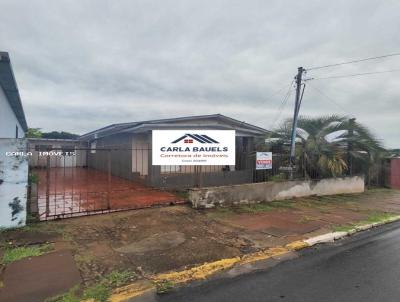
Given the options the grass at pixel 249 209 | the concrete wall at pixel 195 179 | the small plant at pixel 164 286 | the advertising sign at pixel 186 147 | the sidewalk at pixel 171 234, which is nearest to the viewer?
the small plant at pixel 164 286

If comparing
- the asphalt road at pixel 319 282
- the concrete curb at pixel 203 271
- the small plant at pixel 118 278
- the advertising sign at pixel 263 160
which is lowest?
the asphalt road at pixel 319 282

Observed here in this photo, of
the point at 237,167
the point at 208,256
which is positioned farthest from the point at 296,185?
the point at 208,256

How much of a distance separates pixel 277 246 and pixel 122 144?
12.0 meters

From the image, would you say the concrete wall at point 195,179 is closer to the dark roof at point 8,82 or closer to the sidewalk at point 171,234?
the sidewalk at point 171,234

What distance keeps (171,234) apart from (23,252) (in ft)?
8.69

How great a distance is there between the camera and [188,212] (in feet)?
28.0

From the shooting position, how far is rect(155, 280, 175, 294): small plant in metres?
4.10

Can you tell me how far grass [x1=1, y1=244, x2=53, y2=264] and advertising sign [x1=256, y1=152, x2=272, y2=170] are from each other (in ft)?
25.8

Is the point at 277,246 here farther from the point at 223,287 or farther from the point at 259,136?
the point at 259,136

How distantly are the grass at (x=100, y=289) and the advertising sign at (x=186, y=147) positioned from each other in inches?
226

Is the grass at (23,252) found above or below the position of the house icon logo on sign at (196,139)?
below

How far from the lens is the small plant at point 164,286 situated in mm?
4098

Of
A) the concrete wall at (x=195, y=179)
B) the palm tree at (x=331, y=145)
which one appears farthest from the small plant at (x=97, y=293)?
the palm tree at (x=331, y=145)

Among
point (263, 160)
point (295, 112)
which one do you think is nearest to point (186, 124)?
point (263, 160)
